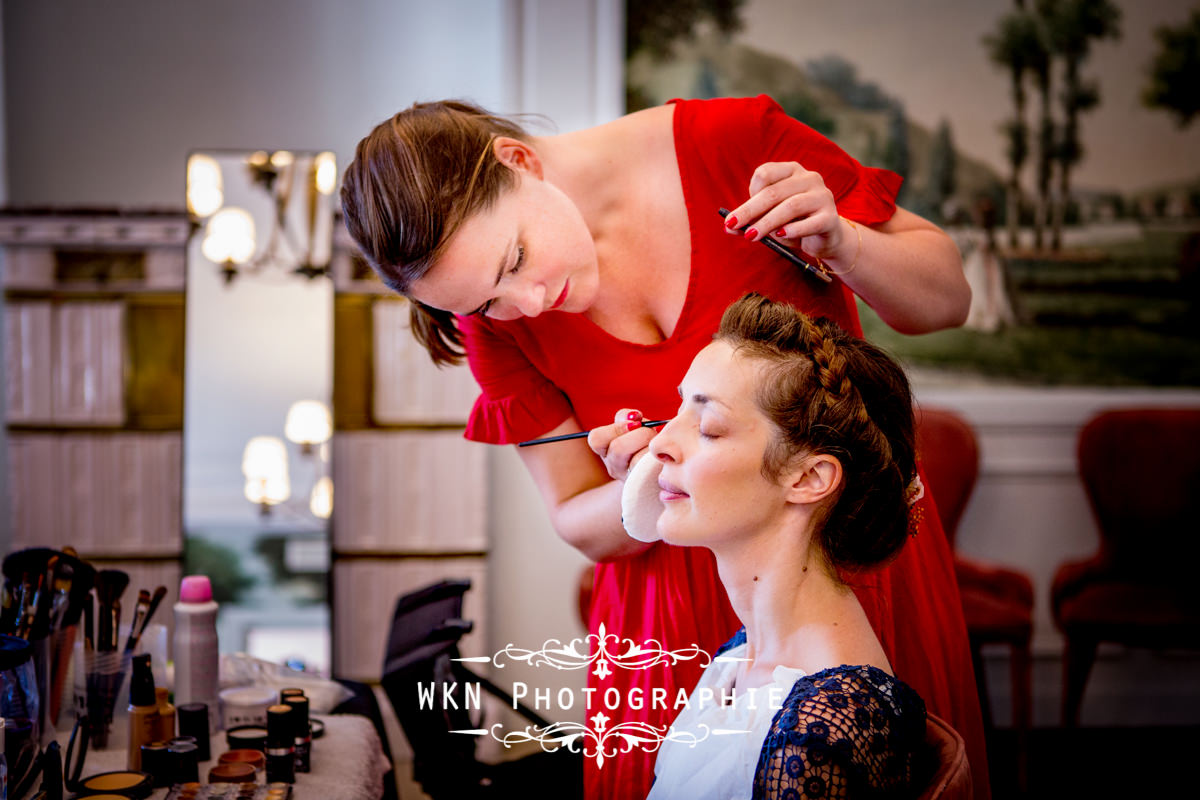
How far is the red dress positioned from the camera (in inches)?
46.8

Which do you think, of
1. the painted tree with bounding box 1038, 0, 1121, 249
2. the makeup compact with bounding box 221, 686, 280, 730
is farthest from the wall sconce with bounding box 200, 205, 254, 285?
the painted tree with bounding box 1038, 0, 1121, 249

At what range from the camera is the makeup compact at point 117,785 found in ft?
3.83

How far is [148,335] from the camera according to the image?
3.15 m

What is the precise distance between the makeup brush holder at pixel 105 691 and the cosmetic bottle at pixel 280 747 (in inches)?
9.2

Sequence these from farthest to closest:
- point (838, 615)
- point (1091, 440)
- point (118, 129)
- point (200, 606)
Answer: point (118, 129) → point (1091, 440) → point (200, 606) → point (838, 615)

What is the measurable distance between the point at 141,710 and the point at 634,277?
0.86 m

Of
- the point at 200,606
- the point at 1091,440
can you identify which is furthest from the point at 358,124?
the point at 1091,440

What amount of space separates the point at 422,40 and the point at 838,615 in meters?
3.11

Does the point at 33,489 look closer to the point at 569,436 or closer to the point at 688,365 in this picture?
the point at 569,436

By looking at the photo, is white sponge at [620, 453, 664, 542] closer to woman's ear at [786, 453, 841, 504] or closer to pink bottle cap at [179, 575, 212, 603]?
woman's ear at [786, 453, 841, 504]

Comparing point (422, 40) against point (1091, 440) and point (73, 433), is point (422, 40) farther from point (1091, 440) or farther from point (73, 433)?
point (1091, 440)

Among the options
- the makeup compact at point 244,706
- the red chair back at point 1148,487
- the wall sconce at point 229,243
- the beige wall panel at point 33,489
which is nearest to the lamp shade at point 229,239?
the wall sconce at point 229,243

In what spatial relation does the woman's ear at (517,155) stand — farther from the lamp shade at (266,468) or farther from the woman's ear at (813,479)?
the lamp shade at (266,468)

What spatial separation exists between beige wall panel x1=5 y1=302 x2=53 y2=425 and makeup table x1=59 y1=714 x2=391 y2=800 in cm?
209
